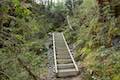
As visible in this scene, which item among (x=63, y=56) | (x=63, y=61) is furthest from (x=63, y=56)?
(x=63, y=61)

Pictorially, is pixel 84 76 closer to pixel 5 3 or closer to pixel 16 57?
pixel 16 57

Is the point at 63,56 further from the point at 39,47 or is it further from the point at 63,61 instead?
the point at 39,47

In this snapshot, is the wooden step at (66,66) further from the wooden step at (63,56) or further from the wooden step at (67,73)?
the wooden step at (63,56)

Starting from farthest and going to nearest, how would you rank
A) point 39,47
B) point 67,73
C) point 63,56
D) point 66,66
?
1. point 39,47
2. point 63,56
3. point 66,66
4. point 67,73

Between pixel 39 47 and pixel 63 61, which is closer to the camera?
pixel 63 61

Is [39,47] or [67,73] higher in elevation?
[67,73]

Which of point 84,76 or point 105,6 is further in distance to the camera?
point 105,6

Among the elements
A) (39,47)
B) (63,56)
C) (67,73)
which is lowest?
(39,47)

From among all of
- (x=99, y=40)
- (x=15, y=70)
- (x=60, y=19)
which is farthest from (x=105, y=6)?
(x=60, y=19)

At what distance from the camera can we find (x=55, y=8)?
95.4 ft

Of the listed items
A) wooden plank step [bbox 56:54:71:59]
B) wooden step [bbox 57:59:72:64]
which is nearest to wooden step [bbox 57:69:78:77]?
wooden step [bbox 57:59:72:64]

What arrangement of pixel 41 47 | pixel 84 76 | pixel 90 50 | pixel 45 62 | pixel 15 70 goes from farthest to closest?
pixel 41 47 → pixel 45 62 → pixel 90 50 → pixel 84 76 → pixel 15 70

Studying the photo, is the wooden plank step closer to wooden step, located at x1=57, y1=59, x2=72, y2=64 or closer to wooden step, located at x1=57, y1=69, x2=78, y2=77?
wooden step, located at x1=57, y1=59, x2=72, y2=64

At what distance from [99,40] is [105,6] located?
5.34 feet
